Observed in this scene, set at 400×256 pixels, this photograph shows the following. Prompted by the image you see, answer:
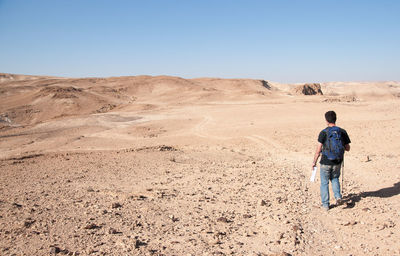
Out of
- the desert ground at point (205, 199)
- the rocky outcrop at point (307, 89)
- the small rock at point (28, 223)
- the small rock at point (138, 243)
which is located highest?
the rocky outcrop at point (307, 89)

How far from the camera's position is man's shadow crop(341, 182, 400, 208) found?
540 centimetres

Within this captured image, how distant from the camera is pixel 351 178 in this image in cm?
733

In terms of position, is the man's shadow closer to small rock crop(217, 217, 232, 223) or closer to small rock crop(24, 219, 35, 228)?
small rock crop(217, 217, 232, 223)

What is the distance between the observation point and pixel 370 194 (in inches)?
233

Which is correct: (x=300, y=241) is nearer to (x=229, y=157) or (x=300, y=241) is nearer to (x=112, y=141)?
(x=229, y=157)

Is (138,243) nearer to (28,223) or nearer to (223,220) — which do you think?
(223,220)

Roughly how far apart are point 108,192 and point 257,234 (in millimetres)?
3123

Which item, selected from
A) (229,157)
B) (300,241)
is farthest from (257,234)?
(229,157)

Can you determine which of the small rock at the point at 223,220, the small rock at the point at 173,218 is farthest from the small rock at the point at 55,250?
the small rock at the point at 223,220


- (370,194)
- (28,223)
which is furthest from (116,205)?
(370,194)

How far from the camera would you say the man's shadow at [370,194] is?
540 centimetres

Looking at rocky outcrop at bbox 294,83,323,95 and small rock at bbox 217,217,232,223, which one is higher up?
rocky outcrop at bbox 294,83,323,95

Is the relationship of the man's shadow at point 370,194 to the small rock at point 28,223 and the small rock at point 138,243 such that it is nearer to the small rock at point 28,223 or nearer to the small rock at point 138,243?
the small rock at point 138,243

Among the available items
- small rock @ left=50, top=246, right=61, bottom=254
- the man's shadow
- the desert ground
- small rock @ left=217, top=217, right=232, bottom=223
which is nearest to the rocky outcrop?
the desert ground
